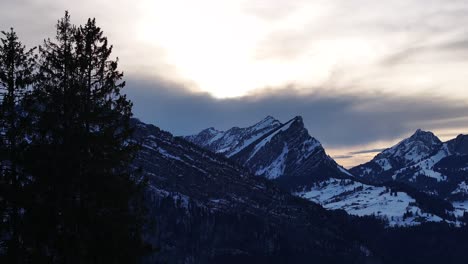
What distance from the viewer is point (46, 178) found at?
169ft

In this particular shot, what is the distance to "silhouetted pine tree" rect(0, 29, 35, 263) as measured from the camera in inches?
1971

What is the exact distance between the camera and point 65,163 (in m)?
52.0

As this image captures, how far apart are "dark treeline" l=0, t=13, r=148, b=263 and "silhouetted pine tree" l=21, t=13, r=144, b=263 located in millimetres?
74

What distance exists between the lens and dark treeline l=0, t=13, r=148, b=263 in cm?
5047

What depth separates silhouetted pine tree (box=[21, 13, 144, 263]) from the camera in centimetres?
5078

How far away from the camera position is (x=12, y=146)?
51.9m

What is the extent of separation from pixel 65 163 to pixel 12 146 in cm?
416

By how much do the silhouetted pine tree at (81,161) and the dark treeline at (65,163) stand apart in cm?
7

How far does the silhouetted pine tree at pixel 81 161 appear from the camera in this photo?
167 feet

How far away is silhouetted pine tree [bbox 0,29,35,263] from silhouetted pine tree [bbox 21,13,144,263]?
1.02m

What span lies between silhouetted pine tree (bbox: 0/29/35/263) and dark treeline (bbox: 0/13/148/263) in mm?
73

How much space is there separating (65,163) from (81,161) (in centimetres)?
121

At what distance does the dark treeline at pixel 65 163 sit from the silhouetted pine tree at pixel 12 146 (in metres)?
0.07

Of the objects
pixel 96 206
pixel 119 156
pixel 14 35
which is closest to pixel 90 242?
pixel 96 206
